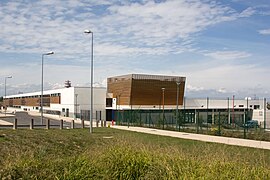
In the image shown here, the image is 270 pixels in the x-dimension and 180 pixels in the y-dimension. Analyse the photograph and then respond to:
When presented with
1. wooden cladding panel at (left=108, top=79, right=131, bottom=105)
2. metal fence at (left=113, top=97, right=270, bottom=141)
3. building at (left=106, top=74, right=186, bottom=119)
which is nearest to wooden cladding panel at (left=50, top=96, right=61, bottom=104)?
building at (left=106, top=74, right=186, bottom=119)

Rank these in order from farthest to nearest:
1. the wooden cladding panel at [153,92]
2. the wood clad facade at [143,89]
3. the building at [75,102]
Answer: the building at [75,102] → the wooden cladding panel at [153,92] → the wood clad facade at [143,89]

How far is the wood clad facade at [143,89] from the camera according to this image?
6500cm

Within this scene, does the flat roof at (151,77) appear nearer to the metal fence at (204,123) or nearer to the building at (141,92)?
the building at (141,92)

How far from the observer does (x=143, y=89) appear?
217ft

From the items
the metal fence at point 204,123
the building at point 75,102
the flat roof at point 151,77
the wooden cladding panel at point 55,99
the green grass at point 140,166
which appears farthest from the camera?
the wooden cladding panel at point 55,99

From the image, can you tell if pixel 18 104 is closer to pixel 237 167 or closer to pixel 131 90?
pixel 131 90

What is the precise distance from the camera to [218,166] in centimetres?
645

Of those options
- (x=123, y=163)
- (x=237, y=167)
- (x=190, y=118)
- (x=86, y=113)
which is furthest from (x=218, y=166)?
(x=86, y=113)

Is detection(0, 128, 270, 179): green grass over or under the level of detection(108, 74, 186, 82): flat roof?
under

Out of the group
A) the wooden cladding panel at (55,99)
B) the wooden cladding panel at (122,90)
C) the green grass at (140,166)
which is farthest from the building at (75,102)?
the green grass at (140,166)

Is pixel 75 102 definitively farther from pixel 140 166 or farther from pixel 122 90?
pixel 140 166

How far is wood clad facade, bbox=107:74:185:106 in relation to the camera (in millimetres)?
65000

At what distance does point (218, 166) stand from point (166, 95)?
208 feet

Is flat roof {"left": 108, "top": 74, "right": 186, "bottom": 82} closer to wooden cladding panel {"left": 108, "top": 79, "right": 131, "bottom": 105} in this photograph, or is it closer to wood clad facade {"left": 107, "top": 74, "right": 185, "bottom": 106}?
wood clad facade {"left": 107, "top": 74, "right": 185, "bottom": 106}
